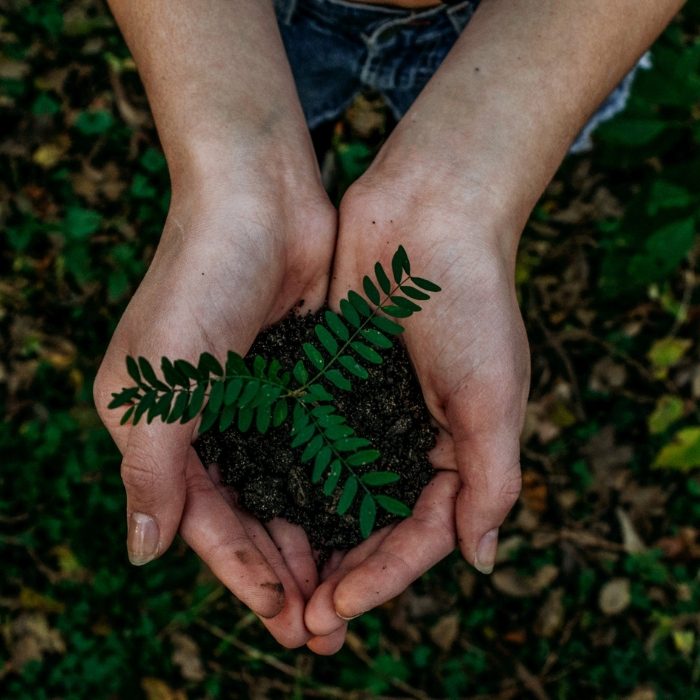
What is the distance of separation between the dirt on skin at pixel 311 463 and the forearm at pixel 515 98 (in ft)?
2.12

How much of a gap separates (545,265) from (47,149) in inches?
110

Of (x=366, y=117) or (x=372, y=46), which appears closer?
(x=372, y=46)

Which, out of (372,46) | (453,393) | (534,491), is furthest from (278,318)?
(534,491)

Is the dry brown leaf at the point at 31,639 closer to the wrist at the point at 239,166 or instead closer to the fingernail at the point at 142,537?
the fingernail at the point at 142,537

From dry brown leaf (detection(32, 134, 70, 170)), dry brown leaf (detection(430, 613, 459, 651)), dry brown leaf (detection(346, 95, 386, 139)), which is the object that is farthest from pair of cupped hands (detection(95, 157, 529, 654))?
dry brown leaf (detection(32, 134, 70, 170))

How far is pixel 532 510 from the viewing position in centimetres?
388

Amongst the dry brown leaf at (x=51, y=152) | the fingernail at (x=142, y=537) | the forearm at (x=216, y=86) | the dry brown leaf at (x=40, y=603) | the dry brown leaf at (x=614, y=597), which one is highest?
the forearm at (x=216, y=86)

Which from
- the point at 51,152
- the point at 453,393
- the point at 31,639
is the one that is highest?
the point at 51,152

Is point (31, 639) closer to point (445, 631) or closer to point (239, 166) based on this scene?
point (445, 631)

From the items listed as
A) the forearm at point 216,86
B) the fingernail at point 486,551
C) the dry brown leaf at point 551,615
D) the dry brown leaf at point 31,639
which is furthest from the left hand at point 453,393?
the dry brown leaf at point 31,639

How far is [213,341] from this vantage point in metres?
2.19

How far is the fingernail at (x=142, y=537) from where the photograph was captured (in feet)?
7.24

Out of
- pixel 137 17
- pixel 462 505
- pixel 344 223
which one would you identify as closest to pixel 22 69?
pixel 137 17

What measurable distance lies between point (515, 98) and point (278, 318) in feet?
3.58
